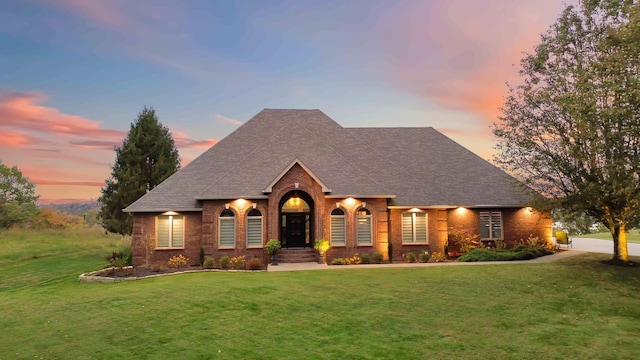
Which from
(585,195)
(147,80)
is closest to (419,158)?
(585,195)

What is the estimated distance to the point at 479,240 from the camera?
26.7 meters

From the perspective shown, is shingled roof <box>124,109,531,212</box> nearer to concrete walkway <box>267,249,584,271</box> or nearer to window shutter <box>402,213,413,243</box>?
window shutter <box>402,213,413,243</box>

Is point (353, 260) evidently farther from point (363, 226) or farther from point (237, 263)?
point (237, 263)

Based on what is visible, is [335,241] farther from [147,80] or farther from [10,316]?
[147,80]

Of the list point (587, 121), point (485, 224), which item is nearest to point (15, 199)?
point (485, 224)

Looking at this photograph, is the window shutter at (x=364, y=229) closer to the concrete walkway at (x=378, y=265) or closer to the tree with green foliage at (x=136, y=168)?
the concrete walkway at (x=378, y=265)

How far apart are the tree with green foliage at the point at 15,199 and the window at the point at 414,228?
5376cm

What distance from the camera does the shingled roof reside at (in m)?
24.5

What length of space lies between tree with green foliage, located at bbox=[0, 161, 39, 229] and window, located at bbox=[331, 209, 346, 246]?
50.2 meters

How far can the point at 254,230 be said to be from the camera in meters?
23.9

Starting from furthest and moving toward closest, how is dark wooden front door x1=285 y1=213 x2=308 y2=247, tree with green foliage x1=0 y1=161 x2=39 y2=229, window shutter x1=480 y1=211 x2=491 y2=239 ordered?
1. tree with green foliage x1=0 y1=161 x2=39 y2=229
2. window shutter x1=480 y1=211 x2=491 y2=239
3. dark wooden front door x1=285 y1=213 x2=308 y2=247

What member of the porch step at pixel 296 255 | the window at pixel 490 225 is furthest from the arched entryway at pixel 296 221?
the window at pixel 490 225

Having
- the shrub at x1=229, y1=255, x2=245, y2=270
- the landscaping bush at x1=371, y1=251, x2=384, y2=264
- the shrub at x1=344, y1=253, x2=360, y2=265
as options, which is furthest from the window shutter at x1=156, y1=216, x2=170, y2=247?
the landscaping bush at x1=371, y1=251, x2=384, y2=264

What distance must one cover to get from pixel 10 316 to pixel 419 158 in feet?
87.7
